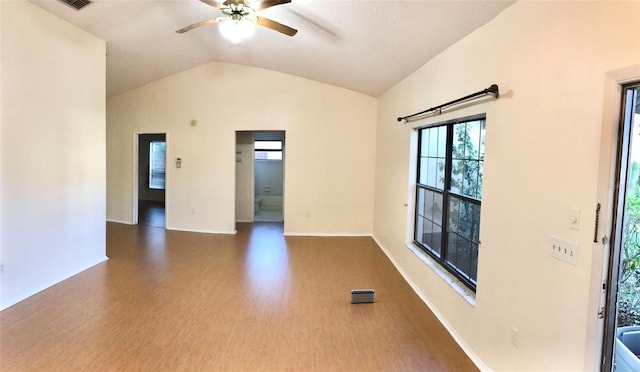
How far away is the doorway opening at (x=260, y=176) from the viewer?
719cm

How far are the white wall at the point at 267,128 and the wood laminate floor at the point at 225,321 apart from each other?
5.41 feet

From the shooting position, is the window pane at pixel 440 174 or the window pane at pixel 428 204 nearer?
the window pane at pixel 440 174

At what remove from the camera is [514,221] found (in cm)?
208

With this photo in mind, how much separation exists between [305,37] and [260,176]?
599cm

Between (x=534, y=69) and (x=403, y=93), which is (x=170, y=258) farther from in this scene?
(x=534, y=69)

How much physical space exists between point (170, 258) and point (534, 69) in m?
4.71

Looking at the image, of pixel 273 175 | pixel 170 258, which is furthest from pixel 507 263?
pixel 273 175

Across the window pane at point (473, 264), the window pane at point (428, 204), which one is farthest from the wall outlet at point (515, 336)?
the window pane at point (428, 204)

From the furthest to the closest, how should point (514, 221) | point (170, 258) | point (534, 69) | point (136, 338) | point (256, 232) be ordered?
point (256, 232) → point (170, 258) → point (136, 338) → point (514, 221) → point (534, 69)

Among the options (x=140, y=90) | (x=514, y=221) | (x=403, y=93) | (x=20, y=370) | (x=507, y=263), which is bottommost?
(x=20, y=370)

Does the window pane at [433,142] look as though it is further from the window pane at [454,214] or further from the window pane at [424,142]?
the window pane at [454,214]

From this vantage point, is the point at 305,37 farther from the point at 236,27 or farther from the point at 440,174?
the point at 440,174

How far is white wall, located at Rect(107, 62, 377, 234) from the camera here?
6.12m

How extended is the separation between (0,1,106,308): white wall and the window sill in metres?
4.04
